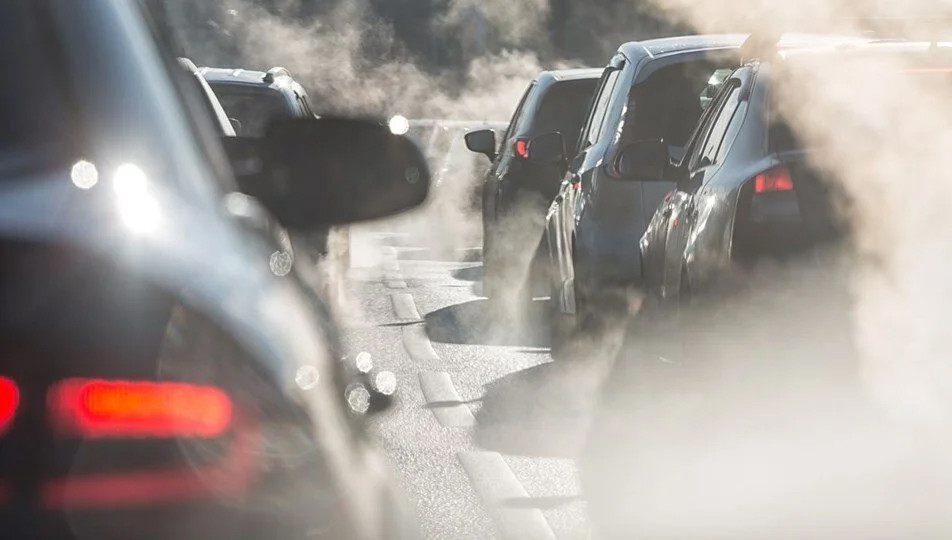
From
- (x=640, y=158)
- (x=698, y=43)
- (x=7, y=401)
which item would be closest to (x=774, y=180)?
(x=640, y=158)

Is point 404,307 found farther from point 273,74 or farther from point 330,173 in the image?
point 330,173

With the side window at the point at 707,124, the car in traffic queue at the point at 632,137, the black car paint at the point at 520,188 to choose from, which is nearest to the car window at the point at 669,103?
the car in traffic queue at the point at 632,137

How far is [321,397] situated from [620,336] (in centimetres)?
890

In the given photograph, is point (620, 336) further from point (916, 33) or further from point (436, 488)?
point (916, 33)

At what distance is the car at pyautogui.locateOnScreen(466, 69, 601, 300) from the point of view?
14703mm

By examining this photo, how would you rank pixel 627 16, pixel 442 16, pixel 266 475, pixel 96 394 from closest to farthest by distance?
pixel 96 394
pixel 266 475
pixel 627 16
pixel 442 16

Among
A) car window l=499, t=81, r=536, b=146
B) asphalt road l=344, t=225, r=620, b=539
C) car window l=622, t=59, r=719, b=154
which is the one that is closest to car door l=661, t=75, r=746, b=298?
asphalt road l=344, t=225, r=620, b=539

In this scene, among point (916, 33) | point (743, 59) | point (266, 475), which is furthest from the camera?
point (916, 33)

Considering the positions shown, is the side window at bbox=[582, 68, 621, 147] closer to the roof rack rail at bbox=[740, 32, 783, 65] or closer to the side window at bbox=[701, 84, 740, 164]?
the side window at bbox=[701, 84, 740, 164]

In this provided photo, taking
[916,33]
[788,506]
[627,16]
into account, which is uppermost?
[627,16]

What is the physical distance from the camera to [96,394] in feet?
5.94

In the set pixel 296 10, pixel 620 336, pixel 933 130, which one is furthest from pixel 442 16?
pixel 933 130

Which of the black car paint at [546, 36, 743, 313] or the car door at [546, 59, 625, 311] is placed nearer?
the black car paint at [546, 36, 743, 313]

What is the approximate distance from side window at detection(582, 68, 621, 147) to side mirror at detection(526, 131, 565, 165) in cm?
93
